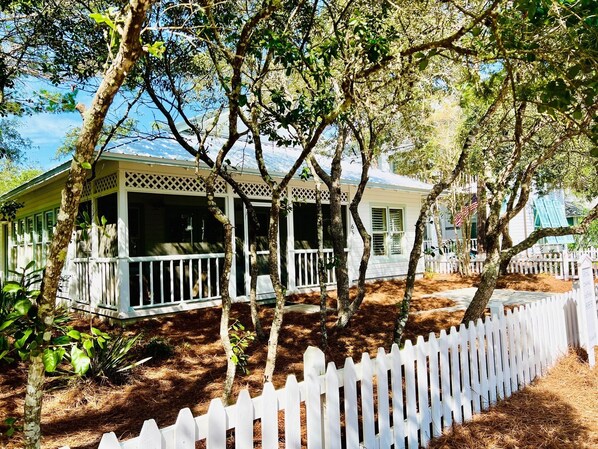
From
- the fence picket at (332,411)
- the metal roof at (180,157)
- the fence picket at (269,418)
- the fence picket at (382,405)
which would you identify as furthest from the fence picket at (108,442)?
the metal roof at (180,157)

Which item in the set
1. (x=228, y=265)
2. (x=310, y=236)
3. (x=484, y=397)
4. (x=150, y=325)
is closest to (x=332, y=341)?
(x=484, y=397)

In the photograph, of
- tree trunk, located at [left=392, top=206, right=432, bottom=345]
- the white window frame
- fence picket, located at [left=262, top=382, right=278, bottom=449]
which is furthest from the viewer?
the white window frame

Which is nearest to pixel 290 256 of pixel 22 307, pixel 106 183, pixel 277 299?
pixel 106 183

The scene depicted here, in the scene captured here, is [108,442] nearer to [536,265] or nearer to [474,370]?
[474,370]

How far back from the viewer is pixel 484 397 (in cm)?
412

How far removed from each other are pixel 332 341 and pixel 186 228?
611 centimetres

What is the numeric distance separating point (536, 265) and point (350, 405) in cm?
1499

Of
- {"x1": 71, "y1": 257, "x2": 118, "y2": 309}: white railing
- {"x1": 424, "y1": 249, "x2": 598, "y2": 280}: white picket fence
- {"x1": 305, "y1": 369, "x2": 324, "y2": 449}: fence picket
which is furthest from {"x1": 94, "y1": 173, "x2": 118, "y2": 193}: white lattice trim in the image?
{"x1": 424, "y1": 249, "x2": 598, "y2": 280}: white picket fence

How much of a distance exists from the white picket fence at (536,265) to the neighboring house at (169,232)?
292cm

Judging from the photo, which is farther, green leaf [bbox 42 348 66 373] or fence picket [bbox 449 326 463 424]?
fence picket [bbox 449 326 463 424]

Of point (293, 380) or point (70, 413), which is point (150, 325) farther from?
point (293, 380)

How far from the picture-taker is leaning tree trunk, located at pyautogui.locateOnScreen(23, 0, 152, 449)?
79.5 inches

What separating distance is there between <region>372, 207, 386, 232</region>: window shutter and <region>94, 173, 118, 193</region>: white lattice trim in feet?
28.9

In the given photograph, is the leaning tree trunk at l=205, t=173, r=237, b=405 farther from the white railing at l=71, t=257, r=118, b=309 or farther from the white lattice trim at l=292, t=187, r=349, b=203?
the white lattice trim at l=292, t=187, r=349, b=203
